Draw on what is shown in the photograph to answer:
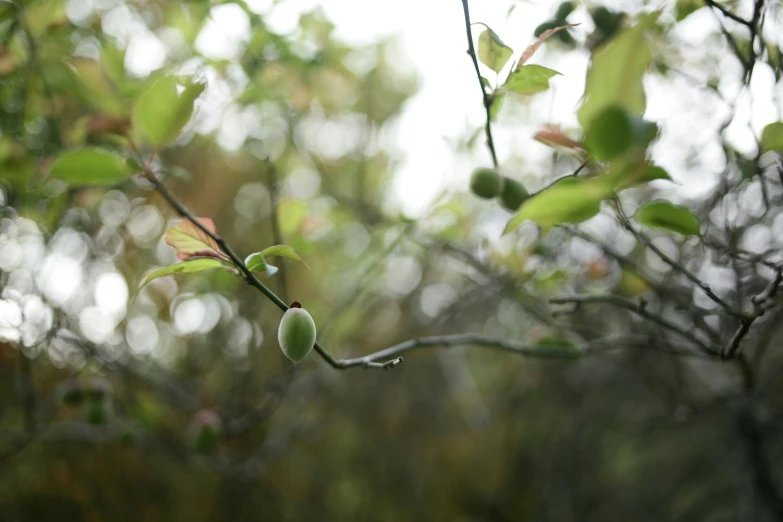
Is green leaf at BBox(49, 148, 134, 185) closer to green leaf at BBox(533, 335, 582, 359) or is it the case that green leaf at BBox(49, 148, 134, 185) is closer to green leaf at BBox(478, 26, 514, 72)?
green leaf at BBox(478, 26, 514, 72)

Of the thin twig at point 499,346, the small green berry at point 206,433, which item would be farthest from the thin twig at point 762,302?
the small green berry at point 206,433

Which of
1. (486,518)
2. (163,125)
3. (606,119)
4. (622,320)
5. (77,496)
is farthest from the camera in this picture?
(486,518)

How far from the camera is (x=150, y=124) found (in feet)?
1.78

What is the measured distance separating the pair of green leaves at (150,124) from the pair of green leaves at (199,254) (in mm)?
106

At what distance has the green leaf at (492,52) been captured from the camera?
0.56 m

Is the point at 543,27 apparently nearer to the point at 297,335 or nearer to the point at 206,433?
the point at 297,335

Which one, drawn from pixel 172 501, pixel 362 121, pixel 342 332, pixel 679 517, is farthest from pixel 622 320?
pixel 172 501

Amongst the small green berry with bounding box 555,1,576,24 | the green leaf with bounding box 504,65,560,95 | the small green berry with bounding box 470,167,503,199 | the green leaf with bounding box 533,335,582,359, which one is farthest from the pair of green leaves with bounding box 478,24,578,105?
the green leaf with bounding box 533,335,582,359

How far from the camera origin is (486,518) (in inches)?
84.1

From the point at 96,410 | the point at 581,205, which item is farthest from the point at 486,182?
the point at 96,410

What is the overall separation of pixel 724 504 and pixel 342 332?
1.46 metres

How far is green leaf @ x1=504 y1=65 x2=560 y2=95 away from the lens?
0.54 meters

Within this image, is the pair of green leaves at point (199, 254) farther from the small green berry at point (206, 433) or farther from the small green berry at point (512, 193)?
the small green berry at point (206, 433)

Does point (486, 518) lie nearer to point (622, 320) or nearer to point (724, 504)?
point (724, 504)
